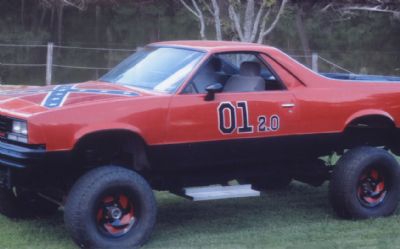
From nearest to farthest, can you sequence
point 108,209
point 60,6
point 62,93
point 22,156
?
point 22,156, point 108,209, point 62,93, point 60,6

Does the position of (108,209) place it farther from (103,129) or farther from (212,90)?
(212,90)

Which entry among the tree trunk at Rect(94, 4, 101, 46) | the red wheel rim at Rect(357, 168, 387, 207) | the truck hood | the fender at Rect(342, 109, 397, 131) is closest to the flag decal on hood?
the truck hood

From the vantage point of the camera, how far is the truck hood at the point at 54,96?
21.5 ft

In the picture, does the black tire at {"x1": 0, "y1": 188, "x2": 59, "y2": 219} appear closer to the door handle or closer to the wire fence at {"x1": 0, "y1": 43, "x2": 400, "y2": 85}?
the door handle

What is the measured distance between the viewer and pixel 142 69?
7.62m

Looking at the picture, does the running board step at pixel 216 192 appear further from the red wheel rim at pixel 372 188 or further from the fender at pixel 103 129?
the red wheel rim at pixel 372 188

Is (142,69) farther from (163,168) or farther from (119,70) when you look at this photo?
(163,168)

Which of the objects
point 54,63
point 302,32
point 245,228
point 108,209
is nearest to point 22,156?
point 108,209

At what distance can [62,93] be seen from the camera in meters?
6.97

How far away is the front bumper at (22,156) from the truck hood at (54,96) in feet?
0.86

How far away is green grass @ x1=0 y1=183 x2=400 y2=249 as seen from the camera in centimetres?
686

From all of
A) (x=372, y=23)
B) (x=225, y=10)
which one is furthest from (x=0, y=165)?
(x=372, y=23)

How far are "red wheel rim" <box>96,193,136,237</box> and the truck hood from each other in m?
0.80

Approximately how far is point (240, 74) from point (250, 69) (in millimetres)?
119
